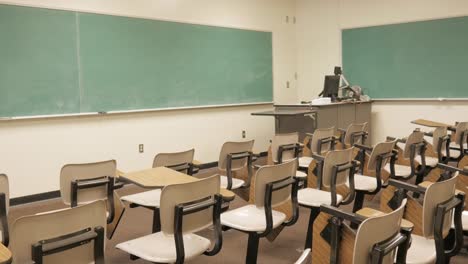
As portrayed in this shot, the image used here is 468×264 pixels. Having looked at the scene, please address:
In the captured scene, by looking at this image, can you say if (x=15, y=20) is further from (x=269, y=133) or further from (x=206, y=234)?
(x=269, y=133)

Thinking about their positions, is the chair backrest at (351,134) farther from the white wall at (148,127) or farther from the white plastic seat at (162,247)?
the white plastic seat at (162,247)

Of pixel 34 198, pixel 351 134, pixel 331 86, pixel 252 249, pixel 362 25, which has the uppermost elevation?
pixel 362 25

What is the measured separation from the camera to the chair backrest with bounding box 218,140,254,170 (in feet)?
13.3

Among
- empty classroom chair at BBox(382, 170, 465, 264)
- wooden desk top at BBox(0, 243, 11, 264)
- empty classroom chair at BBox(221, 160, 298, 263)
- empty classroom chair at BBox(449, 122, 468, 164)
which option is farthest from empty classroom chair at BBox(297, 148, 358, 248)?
empty classroom chair at BBox(449, 122, 468, 164)

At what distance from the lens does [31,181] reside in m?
5.28

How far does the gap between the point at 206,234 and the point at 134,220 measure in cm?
99

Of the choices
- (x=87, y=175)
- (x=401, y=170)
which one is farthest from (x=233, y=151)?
(x=401, y=170)

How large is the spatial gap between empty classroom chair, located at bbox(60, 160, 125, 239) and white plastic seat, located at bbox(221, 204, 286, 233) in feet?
2.57

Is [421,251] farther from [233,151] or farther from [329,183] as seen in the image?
[233,151]

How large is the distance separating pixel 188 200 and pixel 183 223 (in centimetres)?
13

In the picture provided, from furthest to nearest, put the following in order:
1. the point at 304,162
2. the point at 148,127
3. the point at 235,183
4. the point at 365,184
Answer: the point at 148,127 < the point at 304,162 < the point at 235,183 < the point at 365,184

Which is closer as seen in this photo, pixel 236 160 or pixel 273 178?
pixel 273 178

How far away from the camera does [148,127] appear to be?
21.1 ft

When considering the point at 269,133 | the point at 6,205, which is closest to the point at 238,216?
the point at 6,205
